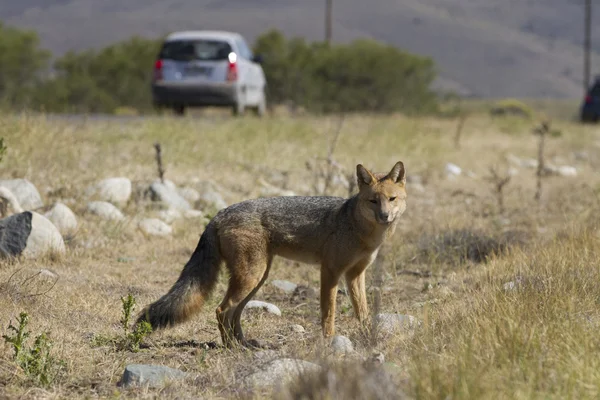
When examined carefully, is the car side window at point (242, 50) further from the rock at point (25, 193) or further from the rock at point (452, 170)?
the rock at point (25, 193)

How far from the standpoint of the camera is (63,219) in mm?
9016

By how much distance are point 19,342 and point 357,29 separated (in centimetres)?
17045

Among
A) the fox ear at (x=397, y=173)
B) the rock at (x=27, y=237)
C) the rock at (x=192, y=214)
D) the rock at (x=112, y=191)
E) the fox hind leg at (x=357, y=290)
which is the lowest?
the rock at (x=192, y=214)

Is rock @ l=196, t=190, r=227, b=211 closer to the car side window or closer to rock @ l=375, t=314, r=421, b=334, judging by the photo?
rock @ l=375, t=314, r=421, b=334

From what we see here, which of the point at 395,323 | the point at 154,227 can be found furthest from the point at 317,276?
the point at 395,323

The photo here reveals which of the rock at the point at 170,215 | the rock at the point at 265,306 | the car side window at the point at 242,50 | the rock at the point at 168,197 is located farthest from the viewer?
the car side window at the point at 242,50

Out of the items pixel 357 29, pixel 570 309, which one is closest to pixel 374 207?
pixel 570 309

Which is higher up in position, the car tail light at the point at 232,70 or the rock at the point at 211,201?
the rock at the point at 211,201

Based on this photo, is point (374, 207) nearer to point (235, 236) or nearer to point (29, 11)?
point (235, 236)

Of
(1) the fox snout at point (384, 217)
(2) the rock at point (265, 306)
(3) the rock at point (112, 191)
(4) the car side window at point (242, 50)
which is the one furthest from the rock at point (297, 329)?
(4) the car side window at point (242, 50)

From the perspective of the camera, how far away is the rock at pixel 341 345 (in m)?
5.63

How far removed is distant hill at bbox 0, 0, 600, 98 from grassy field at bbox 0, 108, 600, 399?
395 ft

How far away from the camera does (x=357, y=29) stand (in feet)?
565

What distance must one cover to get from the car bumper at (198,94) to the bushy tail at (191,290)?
14345mm
